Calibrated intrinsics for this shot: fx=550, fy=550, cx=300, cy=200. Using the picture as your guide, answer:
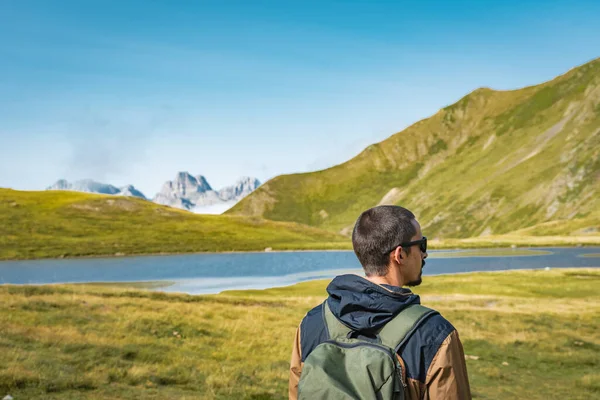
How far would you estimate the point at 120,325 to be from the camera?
24656 mm

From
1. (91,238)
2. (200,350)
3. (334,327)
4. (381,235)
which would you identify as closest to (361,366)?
(334,327)

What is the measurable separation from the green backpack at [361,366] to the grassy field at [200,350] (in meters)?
11.1

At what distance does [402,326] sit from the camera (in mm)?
4500

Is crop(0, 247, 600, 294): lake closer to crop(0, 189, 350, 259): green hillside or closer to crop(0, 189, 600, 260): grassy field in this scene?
crop(0, 189, 350, 259): green hillside

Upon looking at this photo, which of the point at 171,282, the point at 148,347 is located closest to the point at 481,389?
the point at 148,347

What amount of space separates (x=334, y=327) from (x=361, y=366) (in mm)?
645

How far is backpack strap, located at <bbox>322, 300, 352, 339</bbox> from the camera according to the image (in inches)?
191

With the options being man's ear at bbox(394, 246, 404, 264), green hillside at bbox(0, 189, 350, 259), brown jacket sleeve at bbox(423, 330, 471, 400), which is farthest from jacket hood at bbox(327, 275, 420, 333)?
green hillside at bbox(0, 189, 350, 259)

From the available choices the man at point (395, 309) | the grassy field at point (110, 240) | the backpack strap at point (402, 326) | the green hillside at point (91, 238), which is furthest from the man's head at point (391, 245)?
the green hillside at point (91, 238)

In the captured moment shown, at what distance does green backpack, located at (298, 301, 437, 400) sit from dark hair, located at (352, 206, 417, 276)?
589mm

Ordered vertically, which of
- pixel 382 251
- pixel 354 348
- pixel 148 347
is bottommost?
pixel 148 347

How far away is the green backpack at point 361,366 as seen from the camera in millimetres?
4273

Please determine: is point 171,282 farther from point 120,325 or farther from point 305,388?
point 305,388

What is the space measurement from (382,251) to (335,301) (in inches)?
24.7
